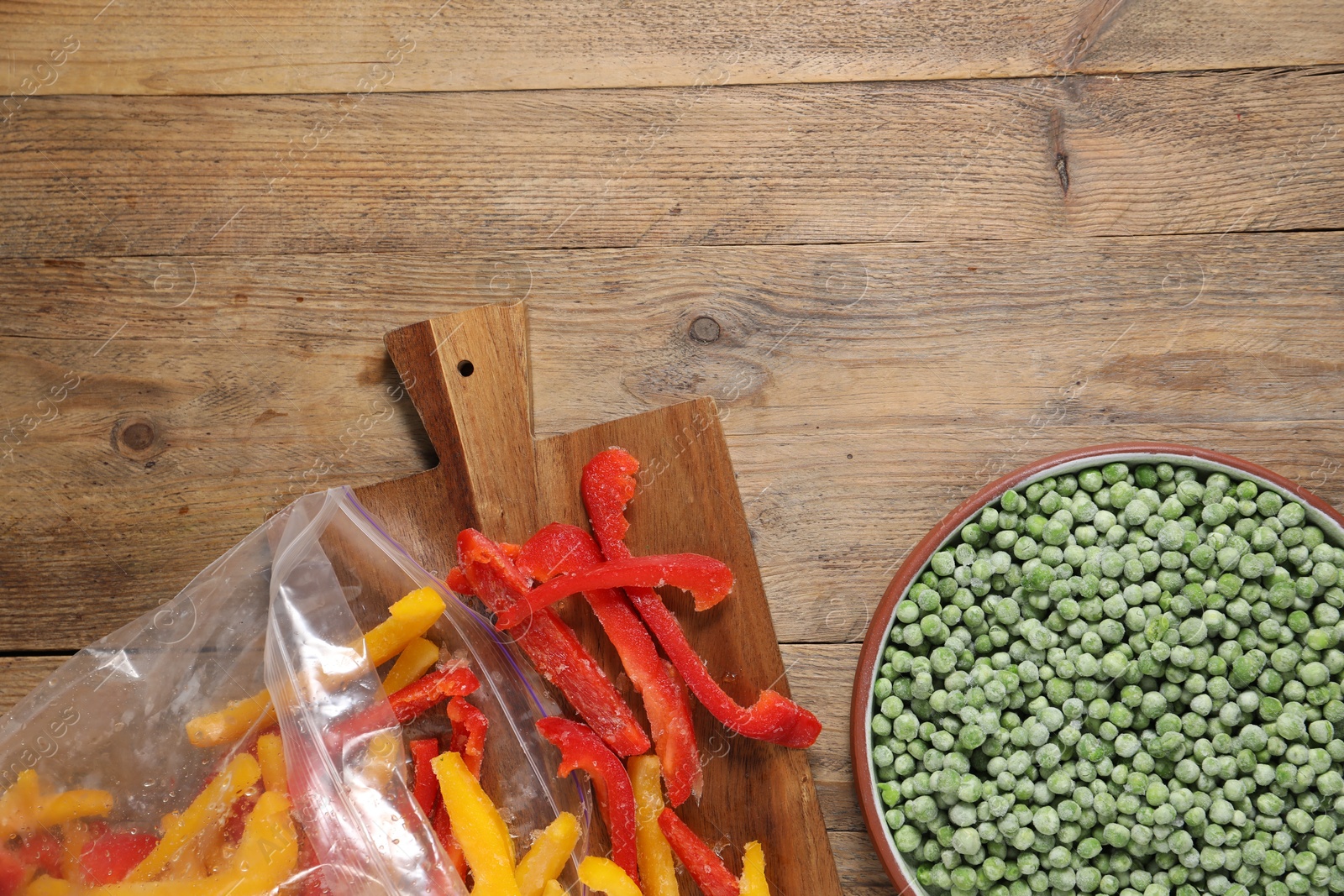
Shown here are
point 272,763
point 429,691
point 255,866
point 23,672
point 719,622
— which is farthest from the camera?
point 23,672

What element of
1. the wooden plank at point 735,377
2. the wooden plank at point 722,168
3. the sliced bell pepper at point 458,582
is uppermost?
the wooden plank at point 722,168

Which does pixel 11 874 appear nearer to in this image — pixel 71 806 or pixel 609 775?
pixel 71 806

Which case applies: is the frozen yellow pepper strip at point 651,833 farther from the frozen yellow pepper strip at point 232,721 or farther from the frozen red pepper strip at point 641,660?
the frozen yellow pepper strip at point 232,721

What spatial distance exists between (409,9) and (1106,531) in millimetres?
1578

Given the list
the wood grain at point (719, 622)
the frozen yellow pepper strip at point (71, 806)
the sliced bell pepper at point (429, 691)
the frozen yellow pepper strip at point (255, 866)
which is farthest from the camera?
the wood grain at point (719, 622)

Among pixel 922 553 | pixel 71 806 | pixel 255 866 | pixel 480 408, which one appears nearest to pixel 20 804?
pixel 71 806

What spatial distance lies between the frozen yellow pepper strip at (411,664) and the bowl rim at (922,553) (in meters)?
0.70

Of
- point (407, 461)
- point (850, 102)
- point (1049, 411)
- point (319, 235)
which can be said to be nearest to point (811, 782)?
point (1049, 411)

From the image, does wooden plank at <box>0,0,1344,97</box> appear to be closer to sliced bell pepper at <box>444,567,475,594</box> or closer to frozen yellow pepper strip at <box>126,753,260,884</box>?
sliced bell pepper at <box>444,567,475,594</box>

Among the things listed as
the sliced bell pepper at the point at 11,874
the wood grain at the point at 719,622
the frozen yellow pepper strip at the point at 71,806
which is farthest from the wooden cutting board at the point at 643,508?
the sliced bell pepper at the point at 11,874

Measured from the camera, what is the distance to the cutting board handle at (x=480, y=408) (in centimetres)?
152

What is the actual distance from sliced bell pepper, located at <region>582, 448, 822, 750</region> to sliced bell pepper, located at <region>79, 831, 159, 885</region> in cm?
80

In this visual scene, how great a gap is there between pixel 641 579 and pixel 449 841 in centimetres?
49

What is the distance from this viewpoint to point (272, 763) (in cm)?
128
